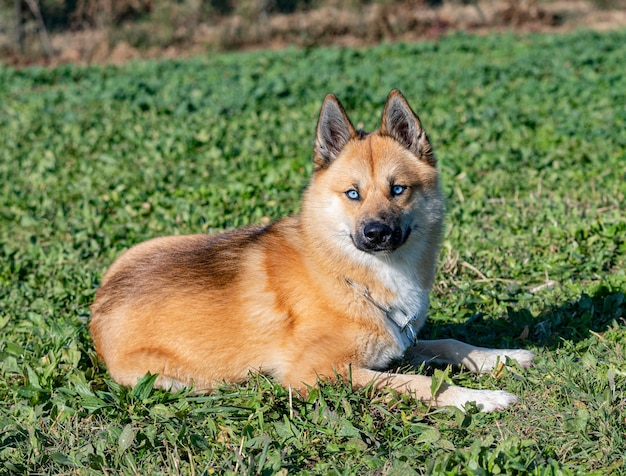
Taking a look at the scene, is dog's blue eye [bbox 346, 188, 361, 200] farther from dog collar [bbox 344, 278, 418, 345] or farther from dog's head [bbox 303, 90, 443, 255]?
Result: dog collar [bbox 344, 278, 418, 345]

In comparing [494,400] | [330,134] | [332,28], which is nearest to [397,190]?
[330,134]

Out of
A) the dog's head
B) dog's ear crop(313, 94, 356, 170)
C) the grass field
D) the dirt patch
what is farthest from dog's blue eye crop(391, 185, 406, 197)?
the dirt patch

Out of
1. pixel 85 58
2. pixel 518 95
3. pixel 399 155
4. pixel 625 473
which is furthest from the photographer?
pixel 85 58

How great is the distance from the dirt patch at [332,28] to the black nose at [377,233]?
1483 centimetres

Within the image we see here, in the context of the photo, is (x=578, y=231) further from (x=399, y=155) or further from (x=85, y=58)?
(x=85, y=58)

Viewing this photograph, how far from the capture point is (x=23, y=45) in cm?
1753

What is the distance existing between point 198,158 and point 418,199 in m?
4.81

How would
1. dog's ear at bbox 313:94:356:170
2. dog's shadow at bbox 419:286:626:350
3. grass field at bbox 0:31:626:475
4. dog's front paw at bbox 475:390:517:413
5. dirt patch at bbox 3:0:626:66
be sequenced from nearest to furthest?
grass field at bbox 0:31:626:475 → dog's front paw at bbox 475:390:517:413 → dog's ear at bbox 313:94:356:170 → dog's shadow at bbox 419:286:626:350 → dirt patch at bbox 3:0:626:66

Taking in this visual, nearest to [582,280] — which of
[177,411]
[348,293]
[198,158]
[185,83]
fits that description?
[348,293]

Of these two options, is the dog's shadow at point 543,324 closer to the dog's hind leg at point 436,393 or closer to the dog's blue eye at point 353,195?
the dog's hind leg at point 436,393

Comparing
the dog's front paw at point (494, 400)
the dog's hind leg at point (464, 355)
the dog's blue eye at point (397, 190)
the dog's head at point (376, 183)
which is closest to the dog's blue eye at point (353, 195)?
the dog's head at point (376, 183)

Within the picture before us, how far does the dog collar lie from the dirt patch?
14.8 meters

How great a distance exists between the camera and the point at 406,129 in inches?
175

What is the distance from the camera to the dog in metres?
4.05
